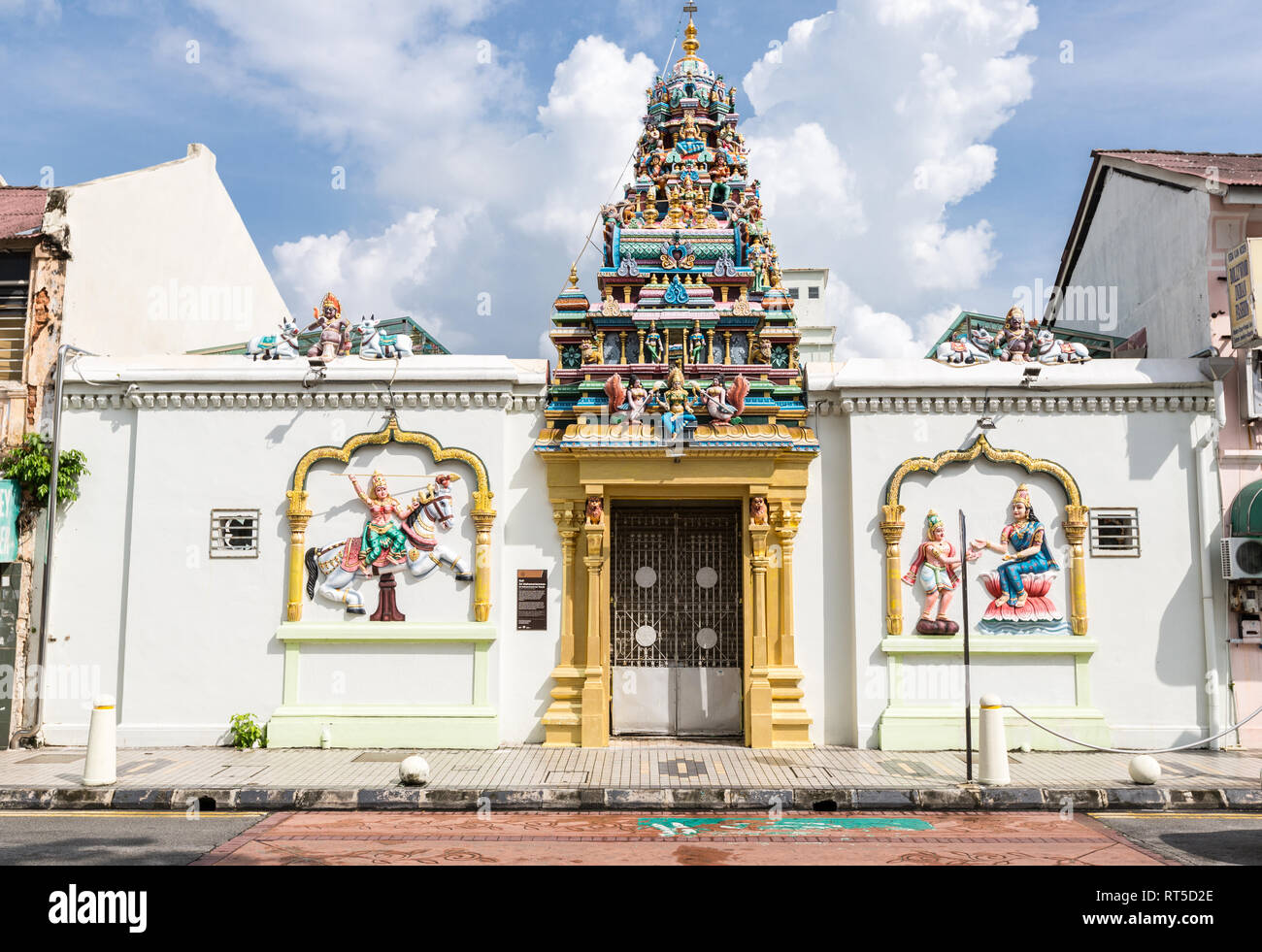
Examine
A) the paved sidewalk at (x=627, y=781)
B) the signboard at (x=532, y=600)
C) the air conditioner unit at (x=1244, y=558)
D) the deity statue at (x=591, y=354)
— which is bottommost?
the paved sidewalk at (x=627, y=781)

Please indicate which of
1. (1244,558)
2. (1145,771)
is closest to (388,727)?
(1145,771)

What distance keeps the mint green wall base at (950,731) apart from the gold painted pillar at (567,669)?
3.94 metres

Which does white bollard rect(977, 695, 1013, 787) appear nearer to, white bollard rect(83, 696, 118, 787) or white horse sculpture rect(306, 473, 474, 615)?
white horse sculpture rect(306, 473, 474, 615)

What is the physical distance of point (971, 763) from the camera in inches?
454

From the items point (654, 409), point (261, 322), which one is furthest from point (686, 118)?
point (261, 322)

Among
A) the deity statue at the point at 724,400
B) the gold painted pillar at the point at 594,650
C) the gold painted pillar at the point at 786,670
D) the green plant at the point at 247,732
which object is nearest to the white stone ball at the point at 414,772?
the gold painted pillar at the point at 594,650

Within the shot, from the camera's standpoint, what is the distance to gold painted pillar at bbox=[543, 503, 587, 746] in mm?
13016

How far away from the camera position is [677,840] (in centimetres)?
883

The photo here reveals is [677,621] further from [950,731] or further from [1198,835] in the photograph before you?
[1198,835]

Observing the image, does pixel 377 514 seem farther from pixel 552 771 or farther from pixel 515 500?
pixel 552 771

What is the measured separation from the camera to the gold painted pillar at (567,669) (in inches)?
512

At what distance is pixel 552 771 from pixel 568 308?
6.32 meters

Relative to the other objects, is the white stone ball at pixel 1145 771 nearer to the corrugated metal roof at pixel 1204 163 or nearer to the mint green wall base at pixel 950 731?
the mint green wall base at pixel 950 731

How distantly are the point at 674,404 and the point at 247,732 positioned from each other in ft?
23.0
